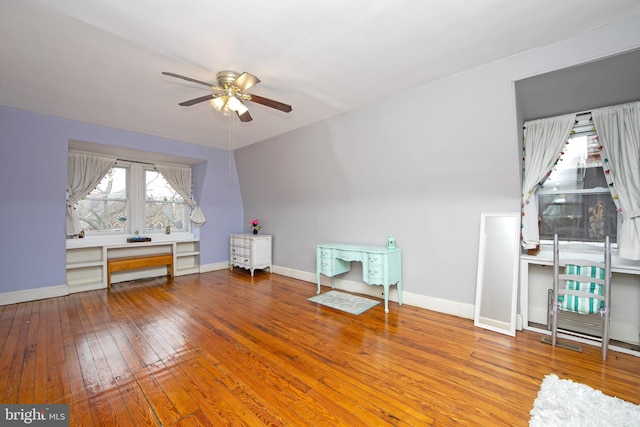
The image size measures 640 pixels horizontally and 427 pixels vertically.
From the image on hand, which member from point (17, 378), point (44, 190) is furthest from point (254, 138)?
point (17, 378)

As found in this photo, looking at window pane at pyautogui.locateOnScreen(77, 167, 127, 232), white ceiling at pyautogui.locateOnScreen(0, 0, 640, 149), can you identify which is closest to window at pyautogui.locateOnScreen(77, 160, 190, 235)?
window pane at pyautogui.locateOnScreen(77, 167, 127, 232)

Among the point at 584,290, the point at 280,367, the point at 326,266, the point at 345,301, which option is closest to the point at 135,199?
the point at 326,266

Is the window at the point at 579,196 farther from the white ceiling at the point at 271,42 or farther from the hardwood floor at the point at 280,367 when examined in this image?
the white ceiling at the point at 271,42

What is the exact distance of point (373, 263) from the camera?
344 cm

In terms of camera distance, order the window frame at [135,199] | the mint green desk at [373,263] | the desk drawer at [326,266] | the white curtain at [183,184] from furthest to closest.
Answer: the white curtain at [183,184] → the window frame at [135,199] → the desk drawer at [326,266] → the mint green desk at [373,263]

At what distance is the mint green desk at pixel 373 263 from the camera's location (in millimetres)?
3348

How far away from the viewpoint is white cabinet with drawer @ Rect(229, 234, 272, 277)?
5.20 metres

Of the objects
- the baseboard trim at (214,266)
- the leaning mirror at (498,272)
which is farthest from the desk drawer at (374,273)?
the baseboard trim at (214,266)

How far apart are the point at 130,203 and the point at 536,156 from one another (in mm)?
6423

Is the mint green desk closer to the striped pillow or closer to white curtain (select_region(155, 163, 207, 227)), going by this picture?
the striped pillow

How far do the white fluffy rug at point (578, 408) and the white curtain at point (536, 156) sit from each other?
4.94 ft

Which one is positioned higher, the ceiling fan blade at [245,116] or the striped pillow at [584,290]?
the ceiling fan blade at [245,116]

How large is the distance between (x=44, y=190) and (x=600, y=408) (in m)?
6.38

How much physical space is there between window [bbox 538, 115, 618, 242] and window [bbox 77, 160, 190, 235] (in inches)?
248
